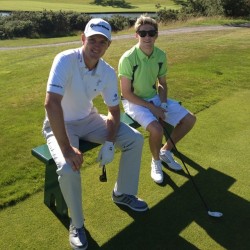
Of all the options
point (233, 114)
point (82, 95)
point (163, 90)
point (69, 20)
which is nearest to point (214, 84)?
point (233, 114)

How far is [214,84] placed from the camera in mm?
8445

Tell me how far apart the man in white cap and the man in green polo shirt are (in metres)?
0.61

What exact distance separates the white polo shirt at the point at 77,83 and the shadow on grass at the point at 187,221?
1.15m

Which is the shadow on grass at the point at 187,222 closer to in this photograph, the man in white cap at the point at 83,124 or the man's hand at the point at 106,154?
the man in white cap at the point at 83,124

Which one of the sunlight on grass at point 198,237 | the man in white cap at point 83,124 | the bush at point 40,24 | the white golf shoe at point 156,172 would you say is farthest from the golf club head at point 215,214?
the bush at point 40,24

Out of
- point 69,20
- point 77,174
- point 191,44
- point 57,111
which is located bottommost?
point 69,20

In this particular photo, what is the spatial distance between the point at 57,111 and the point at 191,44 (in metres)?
12.2

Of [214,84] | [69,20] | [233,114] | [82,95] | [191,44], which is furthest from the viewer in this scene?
[69,20]

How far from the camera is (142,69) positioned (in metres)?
4.72

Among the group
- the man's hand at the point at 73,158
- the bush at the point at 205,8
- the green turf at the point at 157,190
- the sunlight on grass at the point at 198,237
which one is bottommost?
the bush at the point at 205,8

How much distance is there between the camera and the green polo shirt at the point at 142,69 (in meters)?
4.66

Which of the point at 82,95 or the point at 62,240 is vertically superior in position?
the point at 82,95

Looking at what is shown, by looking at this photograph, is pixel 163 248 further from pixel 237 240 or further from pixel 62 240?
pixel 62 240

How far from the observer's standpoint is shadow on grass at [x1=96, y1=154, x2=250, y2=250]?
11.1 feet
